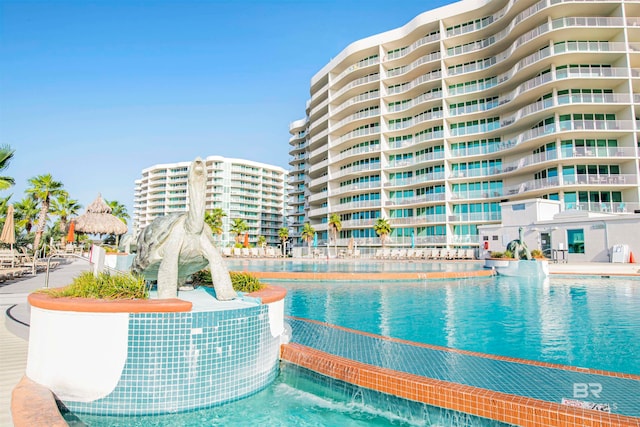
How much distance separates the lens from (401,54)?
44.8 meters

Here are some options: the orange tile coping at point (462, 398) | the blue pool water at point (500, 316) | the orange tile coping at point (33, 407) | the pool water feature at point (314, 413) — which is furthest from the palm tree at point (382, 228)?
the orange tile coping at point (33, 407)

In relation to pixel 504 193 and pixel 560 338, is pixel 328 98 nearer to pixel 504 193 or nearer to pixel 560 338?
pixel 504 193

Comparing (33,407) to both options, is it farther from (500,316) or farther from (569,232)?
(569,232)

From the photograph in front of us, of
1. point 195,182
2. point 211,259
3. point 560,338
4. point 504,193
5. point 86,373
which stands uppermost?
point 504,193

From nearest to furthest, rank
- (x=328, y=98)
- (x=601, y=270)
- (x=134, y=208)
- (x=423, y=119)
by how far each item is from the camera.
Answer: (x=601, y=270)
(x=423, y=119)
(x=328, y=98)
(x=134, y=208)

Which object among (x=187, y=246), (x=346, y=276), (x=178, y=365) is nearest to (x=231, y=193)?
(x=346, y=276)

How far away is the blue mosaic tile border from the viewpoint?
3.63 metres

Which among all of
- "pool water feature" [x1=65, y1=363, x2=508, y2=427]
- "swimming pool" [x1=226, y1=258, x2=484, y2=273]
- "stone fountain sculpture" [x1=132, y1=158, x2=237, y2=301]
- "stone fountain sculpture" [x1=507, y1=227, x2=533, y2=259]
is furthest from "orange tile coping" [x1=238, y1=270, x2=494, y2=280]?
"pool water feature" [x1=65, y1=363, x2=508, y2=427]

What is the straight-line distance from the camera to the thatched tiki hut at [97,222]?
26453 mm

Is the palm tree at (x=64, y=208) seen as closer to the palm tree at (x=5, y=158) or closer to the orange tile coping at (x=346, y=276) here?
the palm tree at (x=5, y=158)

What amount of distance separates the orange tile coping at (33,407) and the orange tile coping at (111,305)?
0.74 m

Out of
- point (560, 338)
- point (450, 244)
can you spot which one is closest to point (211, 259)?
point (560, 338)

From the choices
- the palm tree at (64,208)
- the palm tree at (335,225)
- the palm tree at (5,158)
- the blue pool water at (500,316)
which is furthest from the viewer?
the palm tree at (335,225)

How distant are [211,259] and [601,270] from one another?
22.0 meters
